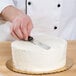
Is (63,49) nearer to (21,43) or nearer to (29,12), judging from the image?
(21,43)

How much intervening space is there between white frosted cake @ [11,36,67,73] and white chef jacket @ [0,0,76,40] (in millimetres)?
435

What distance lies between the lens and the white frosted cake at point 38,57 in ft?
3.46

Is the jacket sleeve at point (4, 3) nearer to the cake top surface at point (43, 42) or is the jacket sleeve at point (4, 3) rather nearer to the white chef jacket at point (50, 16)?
the white chef jacket at point (50, 16)

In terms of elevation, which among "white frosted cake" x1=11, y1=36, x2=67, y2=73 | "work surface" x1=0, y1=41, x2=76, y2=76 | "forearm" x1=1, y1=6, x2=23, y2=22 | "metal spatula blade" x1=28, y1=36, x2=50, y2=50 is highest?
"forearm" x1=1, y1=6, x2=23, y2=22

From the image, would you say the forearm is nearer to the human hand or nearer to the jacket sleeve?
the jacket sleeve

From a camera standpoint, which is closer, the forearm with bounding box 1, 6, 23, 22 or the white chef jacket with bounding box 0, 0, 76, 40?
the forearm with bounding box 1, 6, 23, 22

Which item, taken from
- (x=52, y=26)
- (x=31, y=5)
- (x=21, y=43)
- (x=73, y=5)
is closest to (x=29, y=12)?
(x=31, y=5)

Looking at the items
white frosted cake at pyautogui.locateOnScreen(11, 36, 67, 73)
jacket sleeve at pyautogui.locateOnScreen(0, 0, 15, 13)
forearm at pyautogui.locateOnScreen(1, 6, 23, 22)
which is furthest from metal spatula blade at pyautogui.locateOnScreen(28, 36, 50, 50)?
jacket sleeve at pyautogui.locateOnScreen(0, 0, 15, 13)

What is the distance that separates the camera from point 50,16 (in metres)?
1.54

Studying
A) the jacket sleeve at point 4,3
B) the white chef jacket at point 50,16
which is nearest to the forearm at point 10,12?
the jacket sleeve at point 4,3

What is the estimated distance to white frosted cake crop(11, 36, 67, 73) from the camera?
41.5 inches

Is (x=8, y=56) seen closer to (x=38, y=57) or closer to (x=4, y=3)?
(x=38, y=57)

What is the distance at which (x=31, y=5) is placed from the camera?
5.07ft

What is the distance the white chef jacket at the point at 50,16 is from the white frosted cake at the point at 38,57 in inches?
17.1
